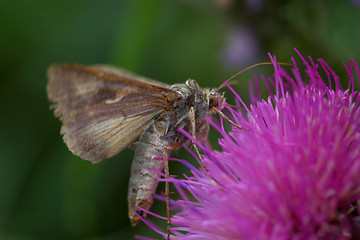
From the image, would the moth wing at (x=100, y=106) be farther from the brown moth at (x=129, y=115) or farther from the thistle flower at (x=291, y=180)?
the thistle flower at (x=291, y=180)

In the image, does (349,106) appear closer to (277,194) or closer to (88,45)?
(277,194)

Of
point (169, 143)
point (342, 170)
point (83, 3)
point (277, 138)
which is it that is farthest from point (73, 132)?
point (83, 3)

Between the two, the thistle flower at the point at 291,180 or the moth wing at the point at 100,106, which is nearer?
the thistle flower at the point at 291,180

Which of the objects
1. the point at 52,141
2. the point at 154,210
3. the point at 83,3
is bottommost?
the point at 154,210

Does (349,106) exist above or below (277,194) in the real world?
above

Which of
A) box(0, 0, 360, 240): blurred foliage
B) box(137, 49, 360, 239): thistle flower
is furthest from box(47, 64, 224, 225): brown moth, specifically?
box(0, 0, 360, 240): blurred foliage

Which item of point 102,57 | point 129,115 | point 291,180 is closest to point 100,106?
point 129,115

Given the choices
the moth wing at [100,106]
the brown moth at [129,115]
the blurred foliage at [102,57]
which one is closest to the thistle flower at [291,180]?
the brown moth at [129,115]
